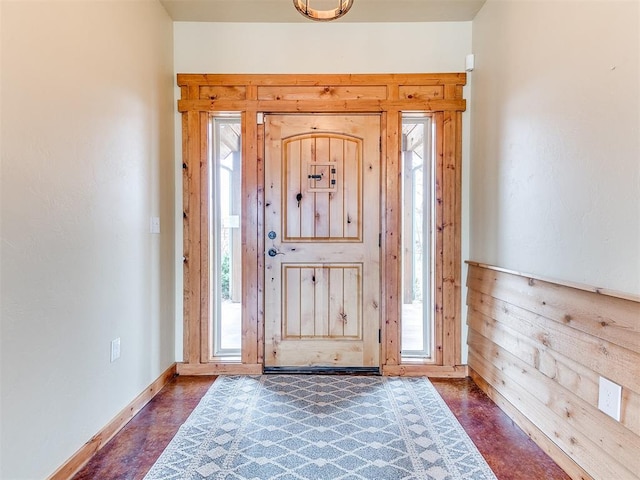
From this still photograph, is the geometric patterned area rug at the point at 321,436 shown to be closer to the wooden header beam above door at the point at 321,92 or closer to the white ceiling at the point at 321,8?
the wooden header beam above door at the point at 321,92

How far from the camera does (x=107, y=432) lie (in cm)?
182

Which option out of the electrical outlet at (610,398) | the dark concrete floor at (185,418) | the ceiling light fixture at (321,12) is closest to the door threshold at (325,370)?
the dark concrete floor at (185,418)

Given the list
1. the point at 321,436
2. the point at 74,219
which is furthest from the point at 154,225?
the point at 321,436

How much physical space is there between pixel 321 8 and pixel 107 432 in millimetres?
2921

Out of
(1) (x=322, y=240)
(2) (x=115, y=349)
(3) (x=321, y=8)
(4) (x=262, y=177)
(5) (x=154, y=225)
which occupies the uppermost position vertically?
(3) (x=321, y=8)

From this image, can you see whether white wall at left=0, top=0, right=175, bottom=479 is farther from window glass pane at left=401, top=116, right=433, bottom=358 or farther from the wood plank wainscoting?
the wood plank wainscoting

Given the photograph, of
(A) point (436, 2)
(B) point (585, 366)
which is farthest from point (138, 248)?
(A) point (436, 2)

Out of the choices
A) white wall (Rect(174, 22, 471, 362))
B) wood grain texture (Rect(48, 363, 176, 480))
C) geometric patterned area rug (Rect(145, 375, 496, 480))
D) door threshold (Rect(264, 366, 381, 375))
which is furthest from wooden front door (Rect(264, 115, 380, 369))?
wood grain texture (Rect(48, 363, 176, 480))

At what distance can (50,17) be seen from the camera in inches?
57.1

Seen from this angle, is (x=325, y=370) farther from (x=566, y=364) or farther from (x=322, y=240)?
(x=566, y=364)

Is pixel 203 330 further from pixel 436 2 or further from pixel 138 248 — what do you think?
pixel 436 2

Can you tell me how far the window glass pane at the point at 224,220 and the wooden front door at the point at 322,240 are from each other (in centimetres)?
31

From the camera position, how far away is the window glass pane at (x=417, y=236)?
274 cm

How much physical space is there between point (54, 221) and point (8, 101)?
1.57ft
